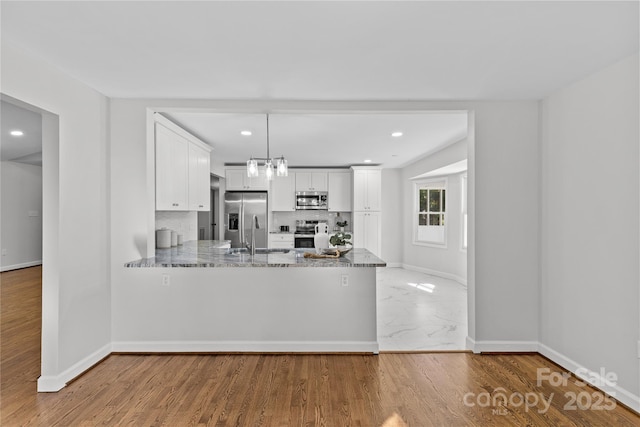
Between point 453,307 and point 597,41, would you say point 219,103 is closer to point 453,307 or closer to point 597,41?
point 597,41

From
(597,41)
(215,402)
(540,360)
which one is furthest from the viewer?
(540,360)

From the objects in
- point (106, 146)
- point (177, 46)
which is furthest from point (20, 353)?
point (177, 46)

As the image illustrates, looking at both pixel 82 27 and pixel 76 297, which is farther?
pixel 76 297

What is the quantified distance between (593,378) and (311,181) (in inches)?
230

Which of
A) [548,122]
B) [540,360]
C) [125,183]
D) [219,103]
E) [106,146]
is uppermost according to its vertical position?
[219,103]

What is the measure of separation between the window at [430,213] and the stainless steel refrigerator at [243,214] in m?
3.40

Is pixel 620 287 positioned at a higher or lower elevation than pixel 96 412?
higher

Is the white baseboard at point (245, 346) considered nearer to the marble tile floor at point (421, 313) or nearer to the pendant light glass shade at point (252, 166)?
the marble tile floor at point (421, 313)

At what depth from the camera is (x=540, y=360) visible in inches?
121

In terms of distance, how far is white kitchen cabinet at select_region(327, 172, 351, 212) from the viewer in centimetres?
763

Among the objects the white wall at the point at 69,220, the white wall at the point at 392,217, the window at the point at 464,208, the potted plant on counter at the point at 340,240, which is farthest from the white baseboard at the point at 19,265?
the window at the point at 464,208

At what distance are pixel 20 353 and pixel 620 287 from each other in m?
5.05

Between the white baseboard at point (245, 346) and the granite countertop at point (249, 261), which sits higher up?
the granite countertop at point (249, 261)

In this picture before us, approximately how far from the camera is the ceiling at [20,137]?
4246mm
